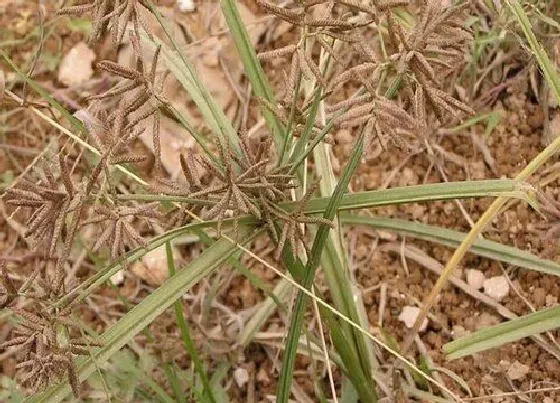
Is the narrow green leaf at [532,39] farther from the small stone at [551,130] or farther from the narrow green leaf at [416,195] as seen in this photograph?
the small stone at [551,130]

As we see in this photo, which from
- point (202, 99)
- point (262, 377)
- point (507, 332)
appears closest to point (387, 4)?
point (202, 99)

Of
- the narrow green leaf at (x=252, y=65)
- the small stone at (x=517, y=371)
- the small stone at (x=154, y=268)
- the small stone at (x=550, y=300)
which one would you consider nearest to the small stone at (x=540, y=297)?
the small stone at (x=550, y=300)

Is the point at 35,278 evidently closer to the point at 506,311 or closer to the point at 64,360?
the point at 64,360

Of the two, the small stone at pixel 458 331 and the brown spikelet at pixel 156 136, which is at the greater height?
the brown spikelet at pixel 156 136

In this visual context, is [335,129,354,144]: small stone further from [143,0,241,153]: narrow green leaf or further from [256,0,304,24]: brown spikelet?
[256,0,304,24]: brown spikelet

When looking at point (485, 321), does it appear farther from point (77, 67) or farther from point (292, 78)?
point (77, 67)
